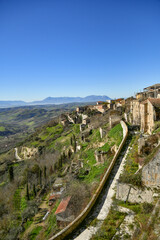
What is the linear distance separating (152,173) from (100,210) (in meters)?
5.01

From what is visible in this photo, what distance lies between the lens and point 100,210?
11750mm

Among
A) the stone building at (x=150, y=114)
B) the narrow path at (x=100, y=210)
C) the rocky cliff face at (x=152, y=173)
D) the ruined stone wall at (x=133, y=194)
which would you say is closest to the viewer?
the narrow path at (x=100, y=210)

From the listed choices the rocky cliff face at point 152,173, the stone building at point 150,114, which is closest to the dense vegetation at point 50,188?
the stone building at point 150,114

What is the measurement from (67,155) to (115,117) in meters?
25.2

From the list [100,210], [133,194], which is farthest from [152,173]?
[100,210]

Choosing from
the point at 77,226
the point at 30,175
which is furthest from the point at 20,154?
the point at 77,226

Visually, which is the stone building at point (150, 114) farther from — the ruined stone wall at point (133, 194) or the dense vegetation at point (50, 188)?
the ruined stone wall at point (133, 194)

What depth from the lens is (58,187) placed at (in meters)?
32.5

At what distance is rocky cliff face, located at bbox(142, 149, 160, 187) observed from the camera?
1102cm

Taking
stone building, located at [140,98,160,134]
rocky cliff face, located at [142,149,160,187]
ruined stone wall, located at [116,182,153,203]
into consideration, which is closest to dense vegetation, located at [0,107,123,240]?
ruined stone wall, located at [116,182,153,203]

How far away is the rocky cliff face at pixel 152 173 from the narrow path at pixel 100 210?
346cm

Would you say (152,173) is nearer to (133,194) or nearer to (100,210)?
(133,194)

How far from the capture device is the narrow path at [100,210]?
32.3 feet

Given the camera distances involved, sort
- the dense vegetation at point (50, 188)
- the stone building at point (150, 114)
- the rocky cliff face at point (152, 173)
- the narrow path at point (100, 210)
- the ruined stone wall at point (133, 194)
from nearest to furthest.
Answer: the narrow path at point (100, 210)
the rocky cliff face at point (152, 173)
the ruined stone wall at point (133, 194)
the dense vegetation at point (50, 188)
the stone building at point (150, 114)
